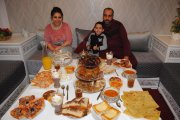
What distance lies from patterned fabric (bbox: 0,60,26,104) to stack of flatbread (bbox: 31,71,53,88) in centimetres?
80

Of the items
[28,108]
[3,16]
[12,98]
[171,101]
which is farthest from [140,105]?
[3,16]

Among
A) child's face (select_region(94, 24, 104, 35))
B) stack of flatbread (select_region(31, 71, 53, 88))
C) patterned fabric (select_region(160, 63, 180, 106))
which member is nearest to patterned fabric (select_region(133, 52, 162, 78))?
patterned fabric (select_region(160, 63, 180, 106))

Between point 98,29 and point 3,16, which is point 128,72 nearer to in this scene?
point 98,29

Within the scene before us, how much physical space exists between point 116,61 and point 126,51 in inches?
32.8

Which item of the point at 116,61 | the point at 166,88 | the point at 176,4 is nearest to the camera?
the point at 116,61

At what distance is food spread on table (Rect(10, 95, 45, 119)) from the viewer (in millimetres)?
1506

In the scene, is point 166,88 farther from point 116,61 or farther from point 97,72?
point 97,72

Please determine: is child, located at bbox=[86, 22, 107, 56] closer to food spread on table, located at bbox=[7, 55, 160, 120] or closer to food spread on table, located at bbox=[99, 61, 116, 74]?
food spread on table, located at bbox=[99, 61, 116, 74]

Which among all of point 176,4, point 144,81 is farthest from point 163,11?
point 144,81

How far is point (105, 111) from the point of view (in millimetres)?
1528

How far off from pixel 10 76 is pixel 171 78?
2613mm

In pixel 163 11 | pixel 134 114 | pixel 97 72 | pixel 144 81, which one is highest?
pixel 163 11

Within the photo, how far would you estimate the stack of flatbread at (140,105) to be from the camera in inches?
60.6

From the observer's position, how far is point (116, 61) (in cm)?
260
